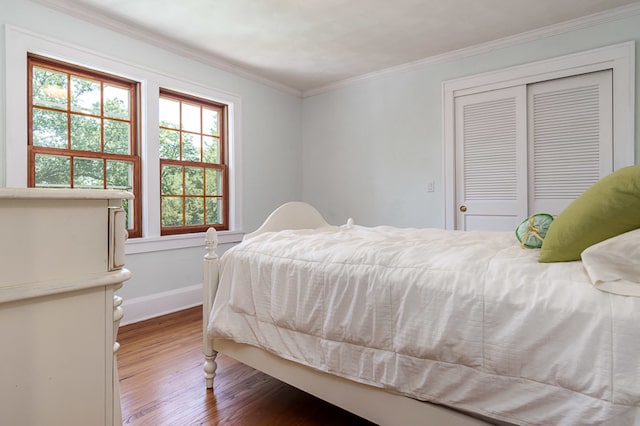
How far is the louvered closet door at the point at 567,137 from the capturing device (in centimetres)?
283

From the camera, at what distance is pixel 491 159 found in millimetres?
3312

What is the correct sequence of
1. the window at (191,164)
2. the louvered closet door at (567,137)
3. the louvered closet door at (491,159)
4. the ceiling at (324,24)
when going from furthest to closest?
the window at (191,164), the louvered closet door at (491,159), the louvered closet door at (567,137), the ceiling at (324,24)

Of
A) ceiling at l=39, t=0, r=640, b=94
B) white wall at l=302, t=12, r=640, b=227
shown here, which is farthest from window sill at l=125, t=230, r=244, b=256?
ceiling at l=39, t=0, r=640, b=94

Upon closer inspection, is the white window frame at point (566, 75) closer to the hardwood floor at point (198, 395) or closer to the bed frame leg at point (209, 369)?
the hardwood floor at point (198, 395)

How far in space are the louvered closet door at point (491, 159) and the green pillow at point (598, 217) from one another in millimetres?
2318

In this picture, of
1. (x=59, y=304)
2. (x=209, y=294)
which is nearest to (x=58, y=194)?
(x=59, y=304)

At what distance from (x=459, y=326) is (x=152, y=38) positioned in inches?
129

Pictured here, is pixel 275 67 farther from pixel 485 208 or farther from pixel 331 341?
pixel 331 341

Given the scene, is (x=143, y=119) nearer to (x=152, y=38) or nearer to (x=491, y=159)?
(x=152, y=38)

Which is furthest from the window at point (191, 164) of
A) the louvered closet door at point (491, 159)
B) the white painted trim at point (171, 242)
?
the louvered closet door at point (491, 159)

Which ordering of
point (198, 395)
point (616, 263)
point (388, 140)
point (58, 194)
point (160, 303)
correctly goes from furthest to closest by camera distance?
1. point (388, 140)
2. point (160, 303)
3. point (198, 395)
4. point (616, 263)
5. point (58, 194)

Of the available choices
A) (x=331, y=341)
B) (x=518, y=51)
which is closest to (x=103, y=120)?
(x=331, y=341)

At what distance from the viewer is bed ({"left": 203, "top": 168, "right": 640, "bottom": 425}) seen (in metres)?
0.82

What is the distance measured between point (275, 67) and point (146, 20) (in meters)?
1.35
